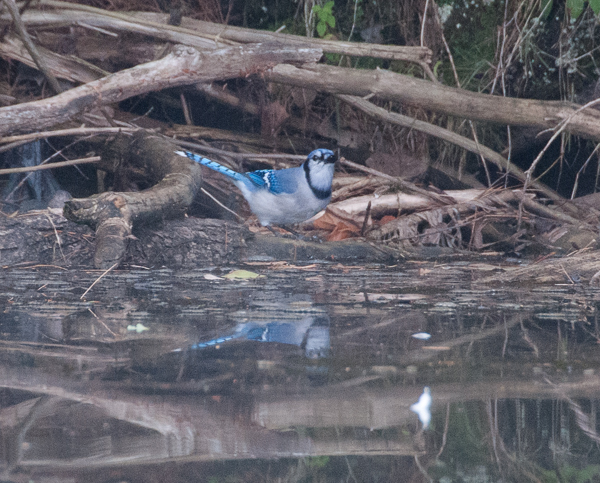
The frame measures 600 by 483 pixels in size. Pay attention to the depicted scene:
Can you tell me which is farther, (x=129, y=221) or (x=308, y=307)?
(x=129, y=221)

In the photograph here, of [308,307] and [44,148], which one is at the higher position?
[44,148]

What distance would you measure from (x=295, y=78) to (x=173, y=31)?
1.05m

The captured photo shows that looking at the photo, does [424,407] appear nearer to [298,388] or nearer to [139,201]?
[298,388]

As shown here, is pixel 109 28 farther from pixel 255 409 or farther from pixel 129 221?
pixel 255 409

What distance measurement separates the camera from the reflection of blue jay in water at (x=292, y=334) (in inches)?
77.6

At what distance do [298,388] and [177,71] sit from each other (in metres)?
3.34

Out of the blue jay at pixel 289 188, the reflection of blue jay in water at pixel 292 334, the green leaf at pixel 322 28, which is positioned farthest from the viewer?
the green leaf at pixel 322 28

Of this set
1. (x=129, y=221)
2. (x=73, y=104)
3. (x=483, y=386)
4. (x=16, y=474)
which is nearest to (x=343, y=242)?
(x=129, y=221)

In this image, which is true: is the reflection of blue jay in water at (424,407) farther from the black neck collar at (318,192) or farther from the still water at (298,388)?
the black neck collar at (318,192)

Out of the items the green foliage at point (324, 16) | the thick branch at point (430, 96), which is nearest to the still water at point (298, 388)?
the thick branch at point (430, 96)

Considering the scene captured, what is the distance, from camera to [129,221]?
345 cm

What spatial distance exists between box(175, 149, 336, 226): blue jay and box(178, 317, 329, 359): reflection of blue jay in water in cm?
202

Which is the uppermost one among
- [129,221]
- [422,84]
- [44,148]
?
[422,84]

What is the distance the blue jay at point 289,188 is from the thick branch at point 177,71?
56 cm
